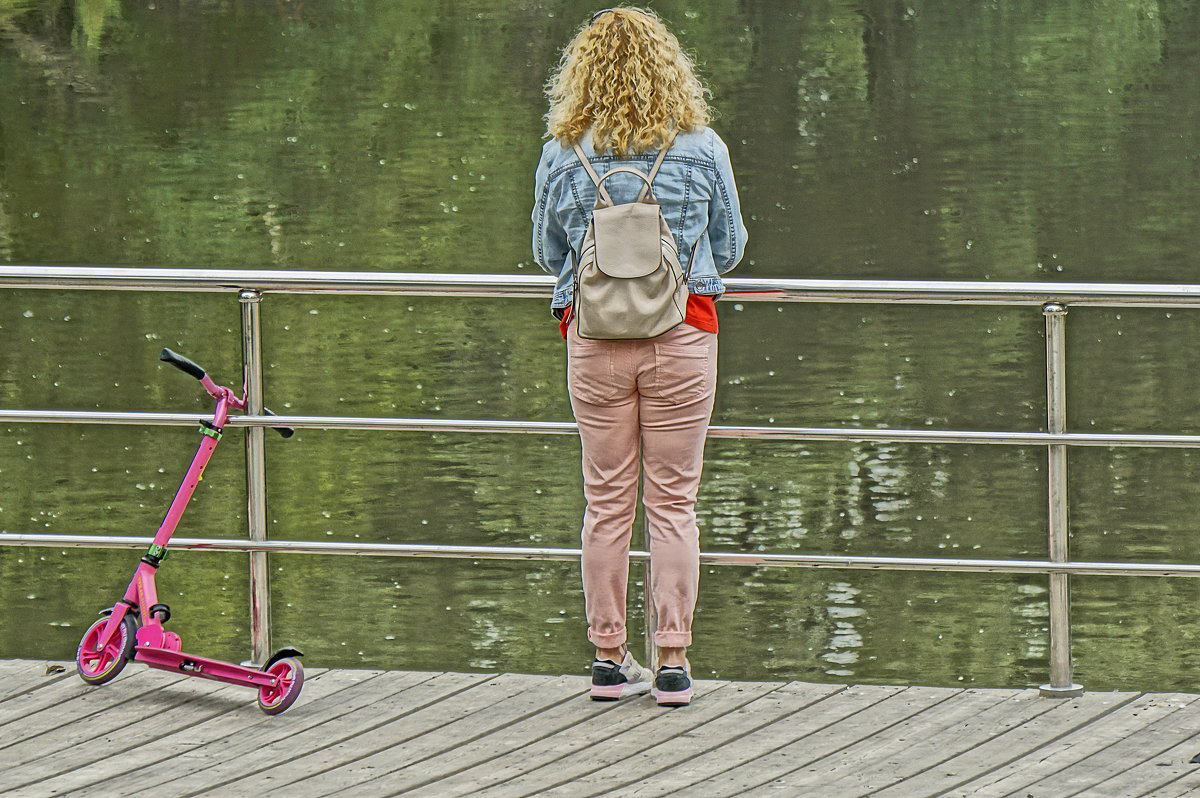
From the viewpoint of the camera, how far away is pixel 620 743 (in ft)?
8.46

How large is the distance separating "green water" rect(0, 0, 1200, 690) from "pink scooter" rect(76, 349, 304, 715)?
2542mm

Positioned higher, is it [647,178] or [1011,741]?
[647,178]

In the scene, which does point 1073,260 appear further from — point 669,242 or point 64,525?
point 64,525

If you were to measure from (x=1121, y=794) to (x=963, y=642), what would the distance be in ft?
12.2

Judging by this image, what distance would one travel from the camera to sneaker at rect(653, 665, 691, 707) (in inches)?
108

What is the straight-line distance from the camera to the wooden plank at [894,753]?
2.38 m

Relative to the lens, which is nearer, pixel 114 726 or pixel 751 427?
pixel 114 726

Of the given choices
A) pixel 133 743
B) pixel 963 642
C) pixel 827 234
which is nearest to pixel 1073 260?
pixel 827 234

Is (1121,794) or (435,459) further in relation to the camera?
(435,459)

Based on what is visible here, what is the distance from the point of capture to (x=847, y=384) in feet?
19.0

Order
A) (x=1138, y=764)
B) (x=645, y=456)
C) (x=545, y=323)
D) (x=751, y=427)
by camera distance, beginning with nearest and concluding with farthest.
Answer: (x=1138, y=764)
(x=645, y=456)
(x=751, y=427)
(x=545, y=323)

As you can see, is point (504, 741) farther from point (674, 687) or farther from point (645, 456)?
point (645, 456)

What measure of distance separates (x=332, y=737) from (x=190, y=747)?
0.26 m

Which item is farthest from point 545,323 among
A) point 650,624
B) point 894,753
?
point 894,753
